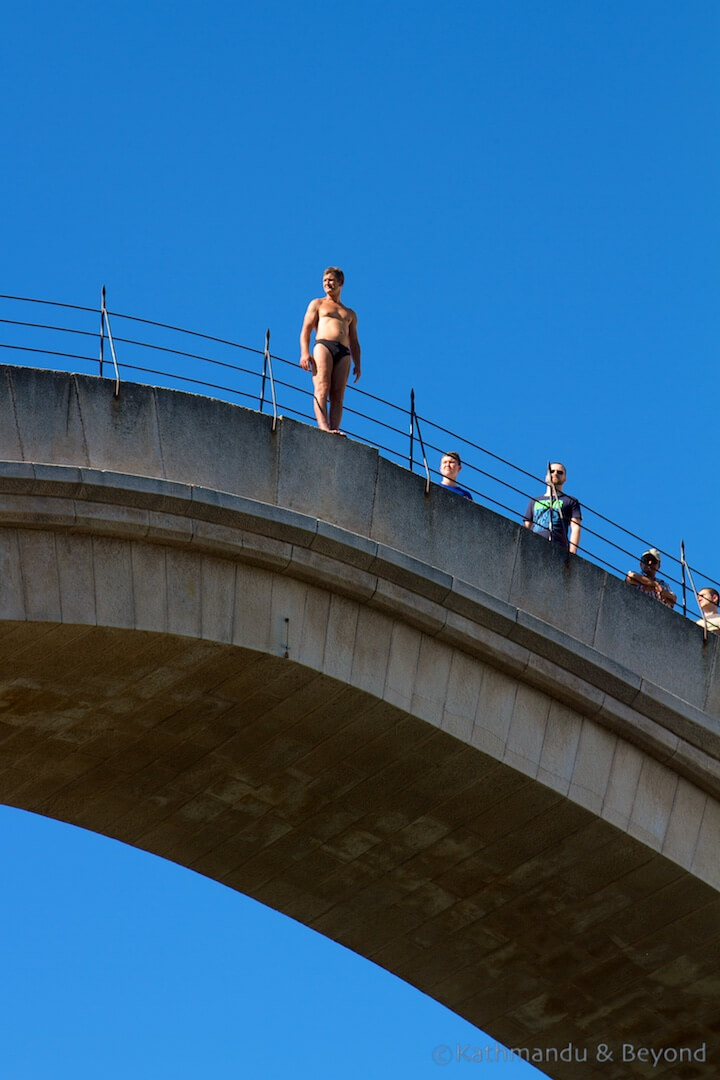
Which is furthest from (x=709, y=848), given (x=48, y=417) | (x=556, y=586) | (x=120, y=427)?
(x=48, y=417)

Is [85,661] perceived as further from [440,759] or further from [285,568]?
[440,759]

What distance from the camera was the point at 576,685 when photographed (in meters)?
20.3

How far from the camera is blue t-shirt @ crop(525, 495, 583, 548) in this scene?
69.0 feet

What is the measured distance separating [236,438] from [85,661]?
7.81ft

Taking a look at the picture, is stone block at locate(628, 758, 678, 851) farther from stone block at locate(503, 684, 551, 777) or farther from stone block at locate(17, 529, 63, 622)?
stone block at locate(17, 529, 63, 622)

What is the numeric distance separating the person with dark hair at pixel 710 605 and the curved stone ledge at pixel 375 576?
1509 mm

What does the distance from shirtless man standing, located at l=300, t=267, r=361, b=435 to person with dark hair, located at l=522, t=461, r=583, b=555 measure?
243 centimetres

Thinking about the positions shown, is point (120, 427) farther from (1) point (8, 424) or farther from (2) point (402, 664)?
(2) point (402, 664)

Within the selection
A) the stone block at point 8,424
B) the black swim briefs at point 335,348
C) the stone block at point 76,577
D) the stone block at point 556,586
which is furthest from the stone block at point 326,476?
the stone block at point 8,424

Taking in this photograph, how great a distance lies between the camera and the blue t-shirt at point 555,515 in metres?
21.0

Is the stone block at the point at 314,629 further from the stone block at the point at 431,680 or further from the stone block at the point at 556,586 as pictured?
the stone block at the point at 556,586

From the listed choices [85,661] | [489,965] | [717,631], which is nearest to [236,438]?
[85,661]

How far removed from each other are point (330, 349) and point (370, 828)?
4.89 metres

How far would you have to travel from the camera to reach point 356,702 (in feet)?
63.4
